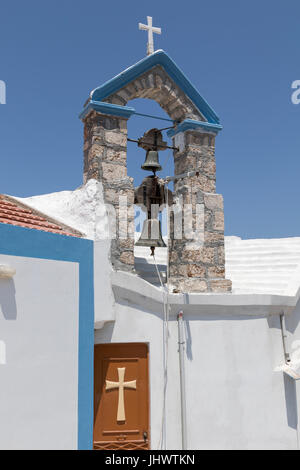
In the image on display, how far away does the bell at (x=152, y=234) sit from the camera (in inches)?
226

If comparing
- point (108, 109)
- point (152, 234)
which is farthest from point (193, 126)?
point (152, 234)

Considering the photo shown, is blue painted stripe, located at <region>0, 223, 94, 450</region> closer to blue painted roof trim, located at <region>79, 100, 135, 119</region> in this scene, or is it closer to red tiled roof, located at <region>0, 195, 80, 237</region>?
red tiled roof, located at <region>0, 195, 80, 237</region>

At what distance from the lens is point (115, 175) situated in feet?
18.0

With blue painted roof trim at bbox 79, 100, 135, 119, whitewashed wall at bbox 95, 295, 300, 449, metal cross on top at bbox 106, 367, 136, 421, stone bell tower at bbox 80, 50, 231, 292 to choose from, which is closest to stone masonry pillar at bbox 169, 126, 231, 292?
stone bell tower at bbox 80, 50, 231, 292

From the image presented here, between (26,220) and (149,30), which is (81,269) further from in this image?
(149,30)

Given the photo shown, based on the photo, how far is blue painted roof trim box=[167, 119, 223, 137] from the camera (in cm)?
605

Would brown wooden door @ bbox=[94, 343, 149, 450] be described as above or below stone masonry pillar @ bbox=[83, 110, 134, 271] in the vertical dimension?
below

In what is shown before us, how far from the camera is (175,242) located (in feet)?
20.0

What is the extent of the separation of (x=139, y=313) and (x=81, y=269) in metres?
0.93

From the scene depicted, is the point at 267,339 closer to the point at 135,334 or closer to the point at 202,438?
the point at 202,438

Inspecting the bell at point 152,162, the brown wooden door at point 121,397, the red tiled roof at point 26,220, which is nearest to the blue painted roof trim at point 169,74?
the bell at point 152,162

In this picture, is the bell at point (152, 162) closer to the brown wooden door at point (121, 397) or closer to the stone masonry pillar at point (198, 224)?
the stone masonry pillar at point (198, 224)

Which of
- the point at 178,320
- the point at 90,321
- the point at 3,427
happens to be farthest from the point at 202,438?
the point at 3,427

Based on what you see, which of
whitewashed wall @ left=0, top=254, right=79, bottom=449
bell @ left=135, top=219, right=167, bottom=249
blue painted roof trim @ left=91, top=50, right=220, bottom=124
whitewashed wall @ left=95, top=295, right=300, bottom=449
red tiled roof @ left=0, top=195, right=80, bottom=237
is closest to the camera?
whitewashed wall @ left=0, top=254, right=79, bottom=449
